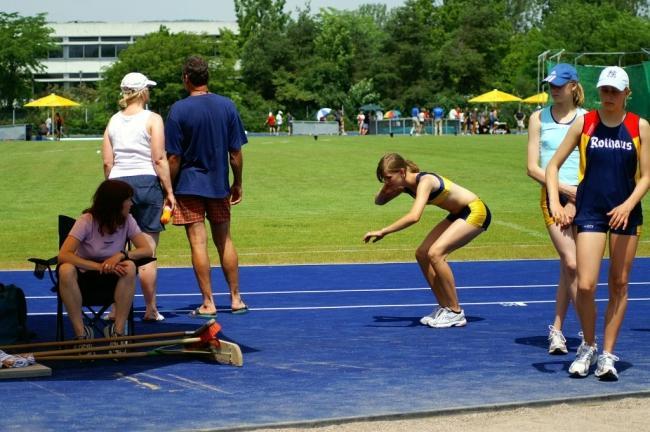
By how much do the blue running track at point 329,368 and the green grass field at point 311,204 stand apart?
4.41 meters

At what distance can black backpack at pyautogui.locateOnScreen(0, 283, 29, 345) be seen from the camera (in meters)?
9.69

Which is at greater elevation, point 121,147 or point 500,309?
point 121,147

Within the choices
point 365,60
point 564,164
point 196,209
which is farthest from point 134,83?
point 365,60

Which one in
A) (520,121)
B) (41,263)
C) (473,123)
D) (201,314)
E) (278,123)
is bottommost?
(278,123)

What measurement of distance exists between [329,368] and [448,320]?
2158 millimetres

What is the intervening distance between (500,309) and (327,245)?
7.21 m

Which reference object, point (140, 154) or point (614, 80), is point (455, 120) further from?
point (614, 80)

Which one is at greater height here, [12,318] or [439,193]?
[439,193]

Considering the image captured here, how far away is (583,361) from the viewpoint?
8547 mm

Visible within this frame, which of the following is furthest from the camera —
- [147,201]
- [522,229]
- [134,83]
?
[522,229]

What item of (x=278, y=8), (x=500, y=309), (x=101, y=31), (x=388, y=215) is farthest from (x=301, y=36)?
(x=500, y=309)

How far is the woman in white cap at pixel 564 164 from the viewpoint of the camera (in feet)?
30.8

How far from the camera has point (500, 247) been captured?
18266mm

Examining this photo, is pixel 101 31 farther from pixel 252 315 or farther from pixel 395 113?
pixel 252 315
